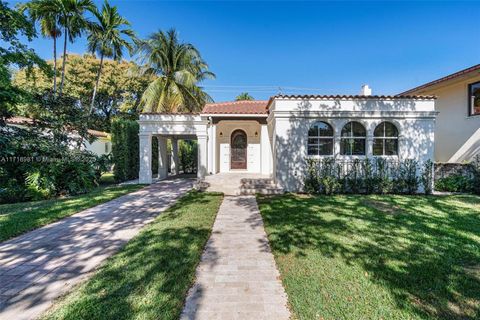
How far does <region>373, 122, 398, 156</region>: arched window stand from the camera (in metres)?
11.0

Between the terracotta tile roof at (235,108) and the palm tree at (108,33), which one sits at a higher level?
the palm tree at (108,33)

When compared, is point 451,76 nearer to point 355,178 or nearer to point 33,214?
point 355,178

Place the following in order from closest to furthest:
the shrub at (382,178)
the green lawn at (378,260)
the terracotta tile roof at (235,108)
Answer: the green lawn at (378,260), the shrub at (382,178), the terracotta tile roof at (235,108)

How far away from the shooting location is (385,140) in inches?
434

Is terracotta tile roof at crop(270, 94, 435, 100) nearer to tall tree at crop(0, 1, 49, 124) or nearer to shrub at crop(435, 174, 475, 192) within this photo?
shrub at crop(435, 174, 475, 192)

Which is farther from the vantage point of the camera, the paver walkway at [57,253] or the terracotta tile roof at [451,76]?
the terracotta tile roof at [451,76]

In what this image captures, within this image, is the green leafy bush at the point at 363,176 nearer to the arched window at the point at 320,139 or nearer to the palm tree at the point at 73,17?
the arched window at the point at 320,139

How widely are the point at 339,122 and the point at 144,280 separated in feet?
33.4

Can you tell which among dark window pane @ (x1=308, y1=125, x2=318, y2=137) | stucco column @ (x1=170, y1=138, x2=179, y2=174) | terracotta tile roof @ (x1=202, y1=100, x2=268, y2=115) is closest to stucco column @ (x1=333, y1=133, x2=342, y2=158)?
dark window pane @ (x1=308, y1=125, x2=318, y2=137)

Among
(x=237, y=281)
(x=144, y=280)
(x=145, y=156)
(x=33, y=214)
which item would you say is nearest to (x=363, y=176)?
(x=237, y=281)

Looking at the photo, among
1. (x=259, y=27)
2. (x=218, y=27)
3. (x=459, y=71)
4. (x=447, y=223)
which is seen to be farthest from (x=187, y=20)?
(x=447, y=223)

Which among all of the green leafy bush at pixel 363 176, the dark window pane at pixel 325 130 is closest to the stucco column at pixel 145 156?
the green leafy bush at pixel 363 176

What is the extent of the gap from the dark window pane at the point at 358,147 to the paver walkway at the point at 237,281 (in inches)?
292

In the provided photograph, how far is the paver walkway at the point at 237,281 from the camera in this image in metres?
2.84
